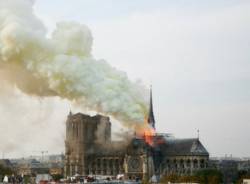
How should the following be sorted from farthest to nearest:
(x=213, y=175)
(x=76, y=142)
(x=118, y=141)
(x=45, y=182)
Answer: (x=76, y=142) → (x=118, y=141) → (x=213, y=175) → (x=45, y=182)

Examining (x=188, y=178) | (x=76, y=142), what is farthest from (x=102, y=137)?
(x=188, y=178)

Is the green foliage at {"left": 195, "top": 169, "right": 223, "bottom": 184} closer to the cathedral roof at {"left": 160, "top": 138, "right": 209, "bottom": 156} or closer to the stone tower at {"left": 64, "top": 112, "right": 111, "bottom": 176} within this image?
the cathedral roof at {"left": 160, "top": 138, "right": 209, "bottom": 156}

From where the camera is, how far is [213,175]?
489 feet

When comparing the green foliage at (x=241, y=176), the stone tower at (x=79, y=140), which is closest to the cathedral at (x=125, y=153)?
the stone tower at (x=79, y=140)

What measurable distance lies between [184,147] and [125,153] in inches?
728

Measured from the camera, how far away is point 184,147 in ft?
602

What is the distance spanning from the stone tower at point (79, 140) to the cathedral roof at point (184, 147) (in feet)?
72.3

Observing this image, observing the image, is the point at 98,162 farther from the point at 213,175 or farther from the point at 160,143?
the point at 213,175

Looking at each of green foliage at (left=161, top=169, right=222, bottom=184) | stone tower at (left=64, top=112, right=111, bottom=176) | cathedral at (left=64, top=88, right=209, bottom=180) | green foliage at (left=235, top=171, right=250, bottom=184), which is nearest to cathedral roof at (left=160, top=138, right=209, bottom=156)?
cathedral at (left=64, top=88, right=209, bottom=180)

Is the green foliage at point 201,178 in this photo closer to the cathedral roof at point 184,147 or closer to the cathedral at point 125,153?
the cathedral at point 125,153

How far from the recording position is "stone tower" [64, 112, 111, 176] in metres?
192

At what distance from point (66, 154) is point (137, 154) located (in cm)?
3134

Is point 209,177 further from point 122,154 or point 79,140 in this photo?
point 79,140

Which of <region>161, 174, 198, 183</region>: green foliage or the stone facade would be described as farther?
the stone facade
